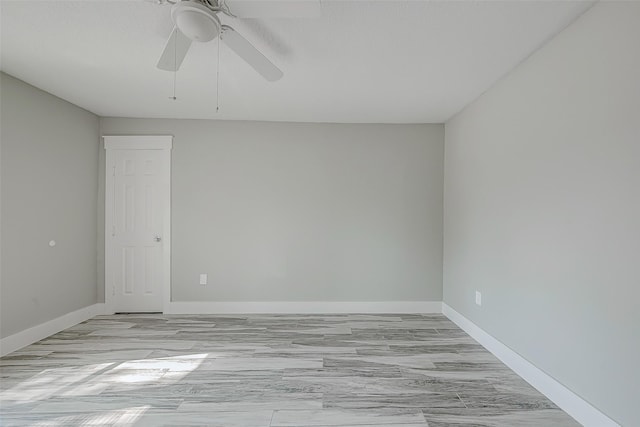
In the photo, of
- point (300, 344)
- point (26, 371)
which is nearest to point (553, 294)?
point (300, 344)

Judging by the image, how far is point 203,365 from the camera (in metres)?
2.51

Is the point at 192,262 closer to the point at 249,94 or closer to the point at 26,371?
the point at 26,371

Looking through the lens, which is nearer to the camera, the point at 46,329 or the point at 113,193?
the point at 46,329

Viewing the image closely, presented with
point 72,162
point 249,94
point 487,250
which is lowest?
point 487,250

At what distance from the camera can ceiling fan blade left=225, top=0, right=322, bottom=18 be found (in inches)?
55.5

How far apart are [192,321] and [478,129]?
3647 millimetres

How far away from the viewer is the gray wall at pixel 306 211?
385 centimetres

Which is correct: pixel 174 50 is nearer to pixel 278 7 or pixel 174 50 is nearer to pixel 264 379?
pixel 278 7

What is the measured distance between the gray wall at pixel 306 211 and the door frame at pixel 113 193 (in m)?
0.09

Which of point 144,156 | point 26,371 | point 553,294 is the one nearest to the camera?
point 553,294

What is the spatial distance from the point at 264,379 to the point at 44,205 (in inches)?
106

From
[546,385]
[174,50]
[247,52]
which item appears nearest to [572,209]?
[546,385]

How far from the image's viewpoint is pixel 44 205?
3037mm

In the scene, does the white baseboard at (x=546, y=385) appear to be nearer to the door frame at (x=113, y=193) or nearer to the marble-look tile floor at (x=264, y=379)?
the marble-look tile floor at (x=264, y=379)
